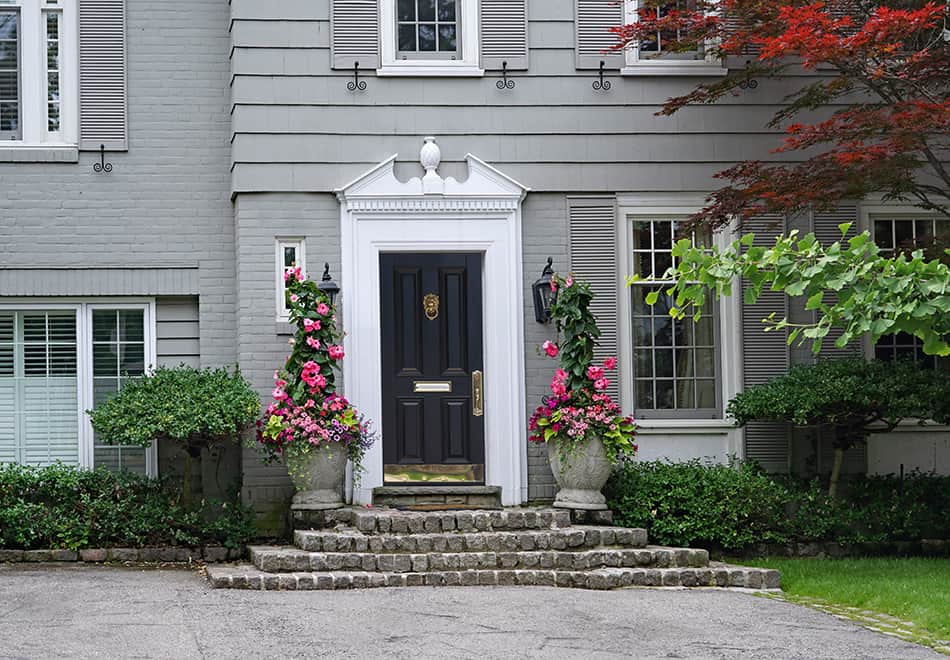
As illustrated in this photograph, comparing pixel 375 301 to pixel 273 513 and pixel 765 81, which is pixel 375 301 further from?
pixel 765 81

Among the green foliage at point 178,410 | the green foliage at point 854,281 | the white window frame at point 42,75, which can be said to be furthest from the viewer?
the white window frame at point 42,75

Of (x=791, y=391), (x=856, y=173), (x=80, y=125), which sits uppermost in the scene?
(x=80, y=125)

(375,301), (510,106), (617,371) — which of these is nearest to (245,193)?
(375,301)

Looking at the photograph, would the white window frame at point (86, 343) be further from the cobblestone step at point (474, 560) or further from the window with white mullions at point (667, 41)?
the window with white mullions at point (667, 41)

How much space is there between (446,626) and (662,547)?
2.74m

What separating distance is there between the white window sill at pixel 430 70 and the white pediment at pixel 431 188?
23.0 inches

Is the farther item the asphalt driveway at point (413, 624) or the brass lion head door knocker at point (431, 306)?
the brass lion head door knocker at point (431, 306)

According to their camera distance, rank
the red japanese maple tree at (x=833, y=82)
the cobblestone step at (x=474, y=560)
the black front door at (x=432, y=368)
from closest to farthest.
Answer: the cobblestone step at (x=474, y=560)
the red japanese maple tree at (x=833, y=82)
the black front door at (x=432, y=368)

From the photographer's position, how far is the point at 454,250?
11500 millimetres

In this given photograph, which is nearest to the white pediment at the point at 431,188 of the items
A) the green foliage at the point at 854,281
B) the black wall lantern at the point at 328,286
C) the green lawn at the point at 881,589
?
the black wall lantern at the point at 328,286

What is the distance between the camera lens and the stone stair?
9.48 m

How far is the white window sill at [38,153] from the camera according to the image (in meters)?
11.5

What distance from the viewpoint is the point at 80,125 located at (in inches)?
460

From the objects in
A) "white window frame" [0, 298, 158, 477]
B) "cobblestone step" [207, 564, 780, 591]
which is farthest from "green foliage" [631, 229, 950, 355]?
"white window frame" [0, 298, 158, 477]
